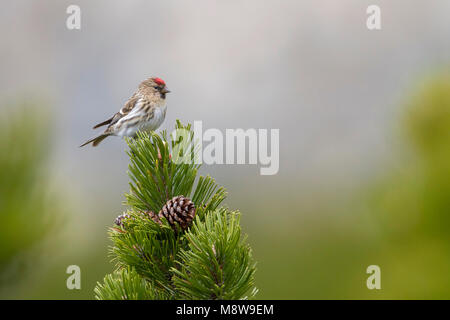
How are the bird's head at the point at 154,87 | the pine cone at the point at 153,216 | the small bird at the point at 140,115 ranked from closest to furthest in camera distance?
1. the pine cone at the point at 153,216
2. the small bird at the point at 140,115
3. the bird's head at the point at 154,87

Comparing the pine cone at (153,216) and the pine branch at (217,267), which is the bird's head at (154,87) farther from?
the pine branch at (217,267)

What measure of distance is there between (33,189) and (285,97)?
840 cm

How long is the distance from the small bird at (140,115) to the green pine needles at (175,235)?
4.14 feet

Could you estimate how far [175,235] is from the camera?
1.00 metres

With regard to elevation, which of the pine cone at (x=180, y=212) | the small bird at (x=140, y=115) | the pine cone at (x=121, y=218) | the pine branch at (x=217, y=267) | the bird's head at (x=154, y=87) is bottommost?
the pine branch at (x=217, y=267)

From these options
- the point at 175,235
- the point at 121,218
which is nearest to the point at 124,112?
the point at 121,218

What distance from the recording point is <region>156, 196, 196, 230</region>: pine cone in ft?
3.13

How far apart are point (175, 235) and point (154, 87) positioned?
166 cm

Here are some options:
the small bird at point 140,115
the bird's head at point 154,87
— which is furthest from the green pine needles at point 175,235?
the bird's head at point 154,87

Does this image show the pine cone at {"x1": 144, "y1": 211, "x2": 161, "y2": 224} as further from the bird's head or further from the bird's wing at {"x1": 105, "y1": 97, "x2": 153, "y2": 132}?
the bird's head

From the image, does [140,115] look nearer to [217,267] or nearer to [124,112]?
[124,112]

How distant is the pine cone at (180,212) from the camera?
0.95 metres

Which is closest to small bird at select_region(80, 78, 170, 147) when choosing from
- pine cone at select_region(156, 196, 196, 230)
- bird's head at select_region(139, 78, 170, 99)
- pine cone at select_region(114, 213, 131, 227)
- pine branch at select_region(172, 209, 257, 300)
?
bird's head at select_region(139, 78, 170, 99)
